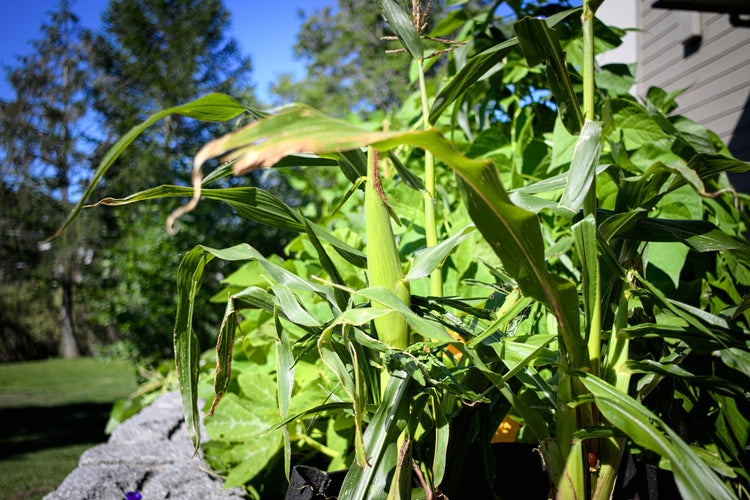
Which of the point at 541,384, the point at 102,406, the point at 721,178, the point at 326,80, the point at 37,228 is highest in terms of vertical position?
the point at 326,80

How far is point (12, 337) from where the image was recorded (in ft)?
40.9

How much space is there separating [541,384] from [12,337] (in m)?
15.7

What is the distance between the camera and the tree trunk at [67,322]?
12398 mm

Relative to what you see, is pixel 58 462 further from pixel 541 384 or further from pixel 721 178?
pixel 721 178

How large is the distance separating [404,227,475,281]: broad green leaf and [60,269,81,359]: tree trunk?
46.3 ft

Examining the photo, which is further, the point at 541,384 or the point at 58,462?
the point at 58,462

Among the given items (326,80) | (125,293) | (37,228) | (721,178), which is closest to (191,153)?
(125,293)

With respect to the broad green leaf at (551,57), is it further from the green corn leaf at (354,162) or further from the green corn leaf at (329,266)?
the green corn leaf at (329,266)

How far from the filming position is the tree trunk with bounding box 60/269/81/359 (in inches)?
488

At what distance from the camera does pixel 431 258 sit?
58 cm

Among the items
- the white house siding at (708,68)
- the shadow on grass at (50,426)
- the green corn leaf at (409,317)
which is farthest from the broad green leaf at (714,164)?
the shadow on grass at (50,426)

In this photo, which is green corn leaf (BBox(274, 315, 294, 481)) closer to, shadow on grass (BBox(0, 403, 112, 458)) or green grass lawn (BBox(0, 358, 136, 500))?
green grass lawn (BBox(0, 358, 136, 500))

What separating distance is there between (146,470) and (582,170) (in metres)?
1.30

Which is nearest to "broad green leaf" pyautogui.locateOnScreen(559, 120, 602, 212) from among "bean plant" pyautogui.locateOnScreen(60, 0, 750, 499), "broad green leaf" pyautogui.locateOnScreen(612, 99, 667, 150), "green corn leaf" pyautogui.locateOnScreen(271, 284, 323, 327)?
"bean plant" pyautogui.locateOnScreen(60, 0, 750, 499)
